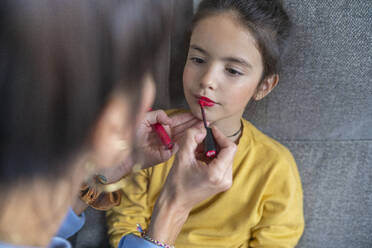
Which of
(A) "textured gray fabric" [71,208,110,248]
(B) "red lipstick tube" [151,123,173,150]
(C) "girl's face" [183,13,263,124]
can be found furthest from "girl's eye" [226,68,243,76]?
(A) "textured gray fabric" [71,208,110,248]

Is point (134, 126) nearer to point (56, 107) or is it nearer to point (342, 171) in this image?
point (56, 107)

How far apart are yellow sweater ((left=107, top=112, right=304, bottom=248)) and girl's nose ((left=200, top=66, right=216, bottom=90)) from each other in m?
0.21

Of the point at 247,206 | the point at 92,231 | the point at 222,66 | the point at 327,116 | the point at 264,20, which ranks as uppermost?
the point at 264,20

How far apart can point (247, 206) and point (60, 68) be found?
669 mm

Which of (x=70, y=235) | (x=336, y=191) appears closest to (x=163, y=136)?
(x=70, y=235)

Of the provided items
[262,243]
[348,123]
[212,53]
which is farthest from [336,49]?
[262,243]

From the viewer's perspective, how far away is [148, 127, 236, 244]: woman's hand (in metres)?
0.66

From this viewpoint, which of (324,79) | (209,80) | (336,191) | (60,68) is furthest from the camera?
(336,191)

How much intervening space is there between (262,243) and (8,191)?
0.67m

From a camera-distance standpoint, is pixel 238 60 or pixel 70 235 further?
pixel 70 235

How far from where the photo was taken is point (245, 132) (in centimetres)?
91

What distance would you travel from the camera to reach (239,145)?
0.88 m

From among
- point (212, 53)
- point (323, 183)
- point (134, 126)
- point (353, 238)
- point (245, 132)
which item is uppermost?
point (212, 53)

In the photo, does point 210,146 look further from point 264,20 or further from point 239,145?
point 264,20
